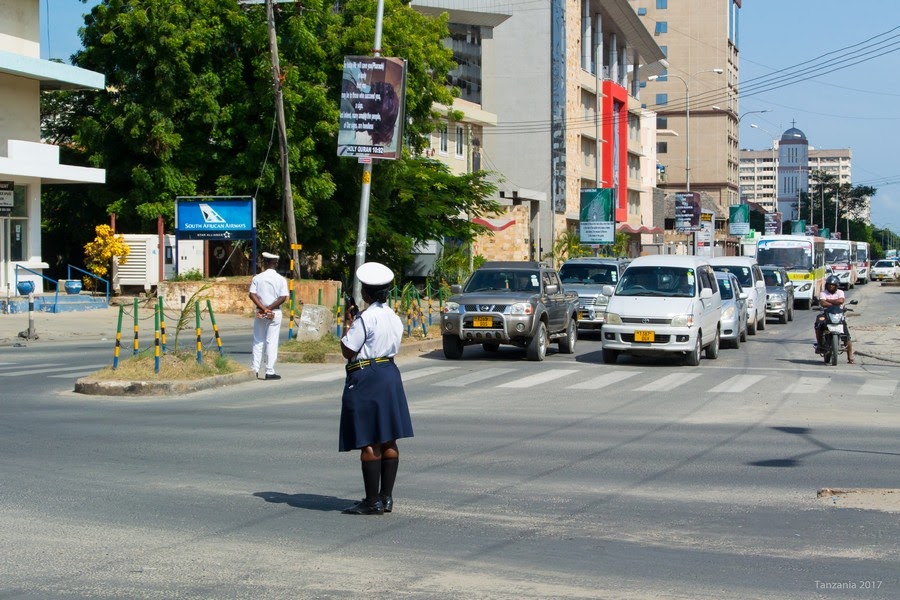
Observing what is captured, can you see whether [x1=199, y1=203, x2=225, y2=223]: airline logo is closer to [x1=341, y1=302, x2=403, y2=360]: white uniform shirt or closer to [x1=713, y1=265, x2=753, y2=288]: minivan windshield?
[x1=713, y1=265, x2=753, y2=288]: minivan windshield

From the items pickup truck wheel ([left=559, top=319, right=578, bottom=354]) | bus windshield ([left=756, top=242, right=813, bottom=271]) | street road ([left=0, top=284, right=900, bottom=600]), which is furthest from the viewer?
bus windshield ([left=756, top=242, right=813, bottom=271])

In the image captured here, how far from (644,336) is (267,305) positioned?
7.62 metres

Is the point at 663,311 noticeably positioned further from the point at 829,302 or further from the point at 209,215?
the point at 209,215

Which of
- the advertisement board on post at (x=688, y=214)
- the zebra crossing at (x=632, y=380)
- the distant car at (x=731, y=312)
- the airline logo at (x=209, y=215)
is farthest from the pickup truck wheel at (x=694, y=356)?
the advertisement board on post at (x=688, y=214)

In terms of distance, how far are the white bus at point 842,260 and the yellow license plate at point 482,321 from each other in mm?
50552

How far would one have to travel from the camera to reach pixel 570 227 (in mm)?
70812

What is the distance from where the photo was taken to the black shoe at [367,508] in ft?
27.8

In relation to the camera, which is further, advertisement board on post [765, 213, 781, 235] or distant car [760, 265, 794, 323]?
advertisement board on post [765, 213, 781, 235]

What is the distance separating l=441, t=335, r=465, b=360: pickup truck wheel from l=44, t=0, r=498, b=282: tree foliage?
15796 millimetres

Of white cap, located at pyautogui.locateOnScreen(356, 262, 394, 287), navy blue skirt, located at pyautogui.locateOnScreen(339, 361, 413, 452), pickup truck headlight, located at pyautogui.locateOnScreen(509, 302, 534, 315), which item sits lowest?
navy blue skirt, located at pyautogui.locateOnScreen(339, 361, 413, 452)

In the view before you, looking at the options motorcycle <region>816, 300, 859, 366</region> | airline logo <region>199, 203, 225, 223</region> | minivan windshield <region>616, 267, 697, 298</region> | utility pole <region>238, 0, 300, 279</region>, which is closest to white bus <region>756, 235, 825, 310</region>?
utility pole <region>238, 0, 300, 279</region>

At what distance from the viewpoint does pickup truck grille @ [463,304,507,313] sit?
72.1 feet

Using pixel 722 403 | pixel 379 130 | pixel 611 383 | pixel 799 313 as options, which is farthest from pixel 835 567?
pixel 799 313

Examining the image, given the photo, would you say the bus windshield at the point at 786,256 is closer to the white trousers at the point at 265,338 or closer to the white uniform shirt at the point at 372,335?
the white trousers at the point at 265,338
